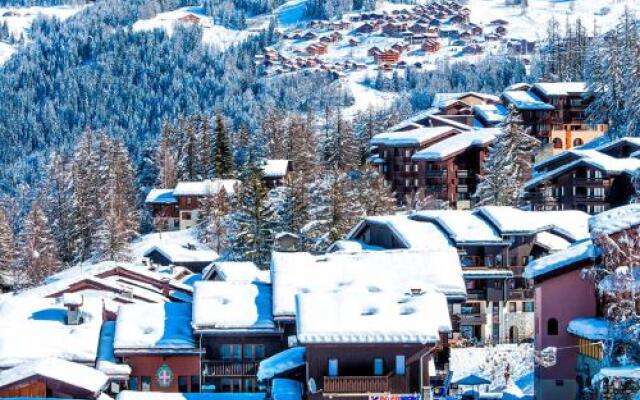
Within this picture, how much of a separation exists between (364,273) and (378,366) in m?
12.1

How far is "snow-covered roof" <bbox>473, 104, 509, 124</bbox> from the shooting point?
115312mm

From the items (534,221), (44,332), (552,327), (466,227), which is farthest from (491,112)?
(552,327)

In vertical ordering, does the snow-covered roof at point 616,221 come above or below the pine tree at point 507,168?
above

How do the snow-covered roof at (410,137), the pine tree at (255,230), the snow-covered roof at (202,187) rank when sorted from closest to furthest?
the pine tree at (255,230)
the snow-covered roof at (202,187)
the snow-covered roof at (410,137)

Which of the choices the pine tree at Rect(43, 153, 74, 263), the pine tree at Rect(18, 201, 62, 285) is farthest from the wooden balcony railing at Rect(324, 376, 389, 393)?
the pine tree at Rect(43, 153, 74, 263)

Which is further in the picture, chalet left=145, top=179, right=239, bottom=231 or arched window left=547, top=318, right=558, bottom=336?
chalet left=145, top=179, right=239, bottom=231

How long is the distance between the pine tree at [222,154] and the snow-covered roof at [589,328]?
73.3 meters

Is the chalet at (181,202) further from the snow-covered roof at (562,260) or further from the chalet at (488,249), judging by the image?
the snow-covered roof at (562,260)

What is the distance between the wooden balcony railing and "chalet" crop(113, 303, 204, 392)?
10.6 meters

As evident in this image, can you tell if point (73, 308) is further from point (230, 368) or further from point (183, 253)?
point (183, 253)

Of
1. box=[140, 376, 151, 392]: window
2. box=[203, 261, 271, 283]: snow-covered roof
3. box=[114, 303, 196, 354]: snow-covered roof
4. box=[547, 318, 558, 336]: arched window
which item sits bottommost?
box=[140, 376, 151, 392]: window

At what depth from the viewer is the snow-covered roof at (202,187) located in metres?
107

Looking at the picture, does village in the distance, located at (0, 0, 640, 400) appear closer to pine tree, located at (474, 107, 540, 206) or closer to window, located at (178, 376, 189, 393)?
window, located at (178, 376, 189, 393)

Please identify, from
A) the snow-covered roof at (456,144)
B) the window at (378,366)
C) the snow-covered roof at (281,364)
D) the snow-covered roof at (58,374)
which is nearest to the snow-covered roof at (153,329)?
the snow-covered roof at (58,374)
